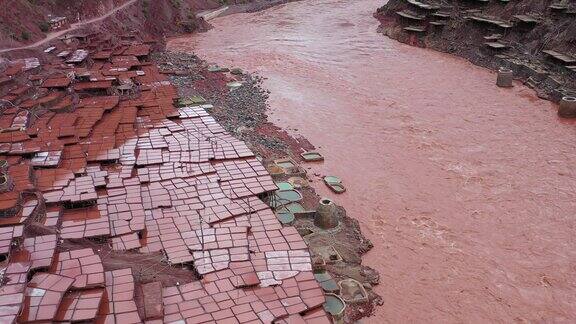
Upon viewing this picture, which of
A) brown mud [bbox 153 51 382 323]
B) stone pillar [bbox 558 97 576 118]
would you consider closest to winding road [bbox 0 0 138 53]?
brown mud [bbox 153 51 382 323]

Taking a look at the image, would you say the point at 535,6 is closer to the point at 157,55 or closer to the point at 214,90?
the point at 214,90

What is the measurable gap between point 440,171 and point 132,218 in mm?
7276

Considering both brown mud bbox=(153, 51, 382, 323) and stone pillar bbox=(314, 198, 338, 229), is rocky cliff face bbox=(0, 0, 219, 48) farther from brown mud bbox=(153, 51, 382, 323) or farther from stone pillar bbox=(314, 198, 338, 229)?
stone pillar bbox=(314, 198, 338, 229)

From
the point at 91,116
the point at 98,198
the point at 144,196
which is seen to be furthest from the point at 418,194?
the point at 91,116

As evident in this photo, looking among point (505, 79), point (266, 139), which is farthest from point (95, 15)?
point (505, 79)

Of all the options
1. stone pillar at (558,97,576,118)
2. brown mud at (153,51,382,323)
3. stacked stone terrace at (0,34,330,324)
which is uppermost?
stacked stone terrace at (0,34,330,324)

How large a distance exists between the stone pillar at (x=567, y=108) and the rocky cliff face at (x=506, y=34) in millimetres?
1330

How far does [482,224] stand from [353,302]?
3787mm

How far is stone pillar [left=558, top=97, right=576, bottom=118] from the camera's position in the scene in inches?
569

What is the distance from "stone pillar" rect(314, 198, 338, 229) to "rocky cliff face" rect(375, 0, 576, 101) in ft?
36.4

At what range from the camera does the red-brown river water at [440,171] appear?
25.8 feet

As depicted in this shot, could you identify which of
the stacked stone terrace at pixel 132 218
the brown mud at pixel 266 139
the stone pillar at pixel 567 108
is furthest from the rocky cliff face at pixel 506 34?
the stacked stone terrace at pixel 132 218

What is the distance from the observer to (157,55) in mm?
19734

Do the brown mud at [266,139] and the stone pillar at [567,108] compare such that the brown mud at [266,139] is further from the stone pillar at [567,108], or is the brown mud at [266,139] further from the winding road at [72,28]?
the stone pillar at [567,108]
